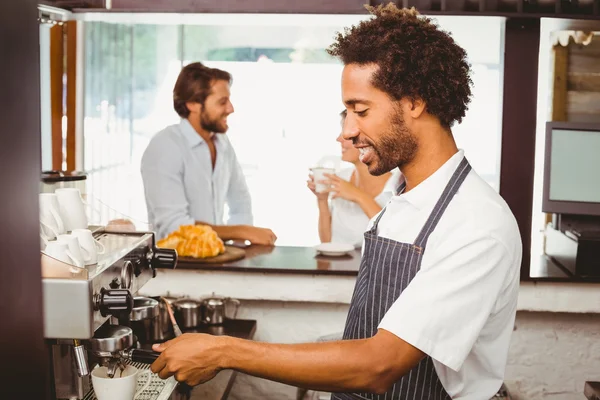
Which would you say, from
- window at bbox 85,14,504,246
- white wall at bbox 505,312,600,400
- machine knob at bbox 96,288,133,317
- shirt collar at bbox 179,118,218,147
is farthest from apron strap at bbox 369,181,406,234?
window at bbox 85,14,504,246

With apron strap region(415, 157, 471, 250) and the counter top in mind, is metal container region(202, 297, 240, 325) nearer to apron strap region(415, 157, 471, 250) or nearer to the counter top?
the counter top

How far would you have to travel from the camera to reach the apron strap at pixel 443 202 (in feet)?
4.90

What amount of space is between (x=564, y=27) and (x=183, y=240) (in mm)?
2009

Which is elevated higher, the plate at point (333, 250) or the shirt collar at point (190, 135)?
the shirt collar at point (190, 135)

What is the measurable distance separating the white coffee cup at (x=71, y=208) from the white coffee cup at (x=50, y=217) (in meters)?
0.02

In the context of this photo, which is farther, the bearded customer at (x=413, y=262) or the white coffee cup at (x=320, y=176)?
the white coffee cup at (x=320, y=176)

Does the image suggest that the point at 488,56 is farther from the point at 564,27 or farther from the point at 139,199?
the point at 564,27

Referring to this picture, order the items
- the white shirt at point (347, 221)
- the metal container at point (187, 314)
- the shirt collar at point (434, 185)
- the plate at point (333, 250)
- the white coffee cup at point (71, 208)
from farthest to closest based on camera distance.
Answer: the white shirt at point (347, 221)
the plate at point (333, 250)
the metal container at point (187, 314)
the white coffee cup at point (71, 208)
the shirt collar at point (434, 185)

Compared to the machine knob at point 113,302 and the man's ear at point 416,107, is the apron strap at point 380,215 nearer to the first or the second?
the man's ear at point 416,107

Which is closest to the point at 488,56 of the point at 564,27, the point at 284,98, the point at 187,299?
the point at 284,98

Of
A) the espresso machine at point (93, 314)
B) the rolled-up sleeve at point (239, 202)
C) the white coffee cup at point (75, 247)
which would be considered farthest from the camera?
the rolled-up sleeve at point (239, 202)

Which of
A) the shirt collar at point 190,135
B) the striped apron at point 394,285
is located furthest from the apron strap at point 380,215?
the shirt collar at point 190,135

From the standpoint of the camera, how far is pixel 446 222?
145 cm

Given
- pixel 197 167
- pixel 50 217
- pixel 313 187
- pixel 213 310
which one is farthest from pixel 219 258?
pixel 50 217
